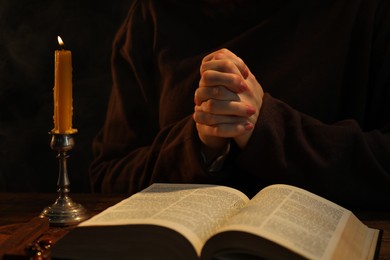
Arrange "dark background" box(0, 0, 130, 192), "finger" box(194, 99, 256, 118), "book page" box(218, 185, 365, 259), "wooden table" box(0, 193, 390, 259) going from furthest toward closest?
"dark background" box(0, 0, 130, 192) < "finger" box(194, 99, 256, 118) < "wooden table" box(0, 193, 390, 259) < "book page" box(218, 185, 365, 259)

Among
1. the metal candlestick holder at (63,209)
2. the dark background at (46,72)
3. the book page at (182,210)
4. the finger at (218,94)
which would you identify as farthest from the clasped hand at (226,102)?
the dark background at (46,72)

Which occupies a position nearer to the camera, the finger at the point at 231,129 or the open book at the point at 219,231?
the open book at the point at 219,231

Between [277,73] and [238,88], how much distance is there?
0.32 meters

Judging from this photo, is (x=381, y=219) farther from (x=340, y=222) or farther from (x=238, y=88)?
(x=238, y=88)

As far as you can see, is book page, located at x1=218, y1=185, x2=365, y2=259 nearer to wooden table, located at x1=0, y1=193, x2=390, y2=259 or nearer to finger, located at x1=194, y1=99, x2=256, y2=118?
wooden table, located at x1=0, y1=193, x2=390, y2=259

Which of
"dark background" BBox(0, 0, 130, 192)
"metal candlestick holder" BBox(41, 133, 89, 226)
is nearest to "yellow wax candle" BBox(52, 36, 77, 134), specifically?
"metal candlestick holder" BBox(41, 133, 89, 226)

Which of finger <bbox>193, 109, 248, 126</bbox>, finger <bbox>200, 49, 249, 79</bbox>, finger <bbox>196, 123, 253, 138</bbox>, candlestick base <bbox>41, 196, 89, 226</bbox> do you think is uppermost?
finger <bbox>200, 49, 249, 79</bbox>

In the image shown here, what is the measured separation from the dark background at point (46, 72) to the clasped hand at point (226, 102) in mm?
659

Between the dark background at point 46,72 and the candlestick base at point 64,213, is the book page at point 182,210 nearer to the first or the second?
the candlestick base at point 64,213

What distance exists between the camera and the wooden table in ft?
3.21

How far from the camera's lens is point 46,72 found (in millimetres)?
1810

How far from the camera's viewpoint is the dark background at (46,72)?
1.79 meters

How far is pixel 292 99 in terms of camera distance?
144cm

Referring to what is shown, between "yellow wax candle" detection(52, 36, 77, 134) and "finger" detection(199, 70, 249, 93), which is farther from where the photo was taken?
"finger" detection(199, 70, 249, 93)
